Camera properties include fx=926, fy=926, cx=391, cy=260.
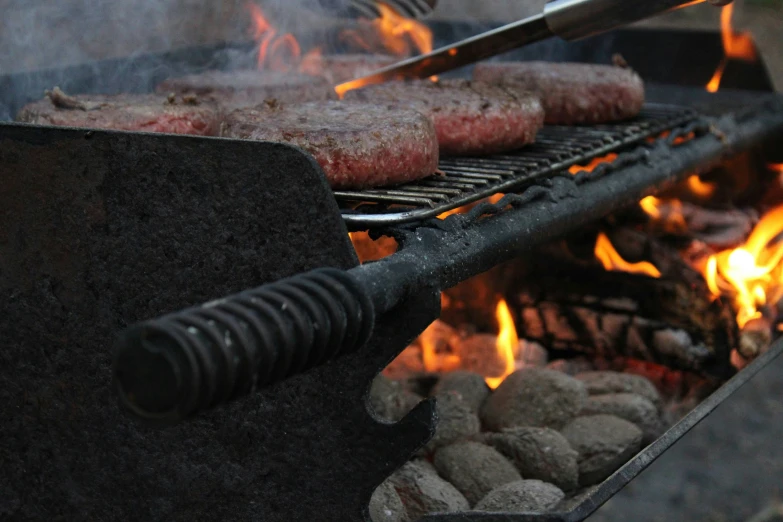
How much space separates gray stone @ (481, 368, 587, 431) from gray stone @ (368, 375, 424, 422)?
229mm

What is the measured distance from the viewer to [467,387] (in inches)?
111

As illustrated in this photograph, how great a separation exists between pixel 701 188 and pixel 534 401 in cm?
188

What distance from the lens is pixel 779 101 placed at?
3916 mm

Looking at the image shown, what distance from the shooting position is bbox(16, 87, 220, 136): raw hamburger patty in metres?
2.38

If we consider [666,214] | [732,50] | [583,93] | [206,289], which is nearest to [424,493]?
[206,289]

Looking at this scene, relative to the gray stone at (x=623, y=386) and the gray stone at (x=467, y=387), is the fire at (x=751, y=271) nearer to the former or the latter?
the gray stone at (x=623, y=386)

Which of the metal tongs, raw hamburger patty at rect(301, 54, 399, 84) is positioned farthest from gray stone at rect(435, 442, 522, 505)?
raw hamburger patty at rect(301, 54, 399, 84)

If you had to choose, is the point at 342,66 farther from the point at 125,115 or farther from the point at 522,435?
the point at 522,435

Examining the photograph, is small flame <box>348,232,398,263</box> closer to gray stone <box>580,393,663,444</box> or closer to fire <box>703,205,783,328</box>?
gray stone <box>580,393,663,444</box>

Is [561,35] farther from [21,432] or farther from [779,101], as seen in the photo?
[21,432]

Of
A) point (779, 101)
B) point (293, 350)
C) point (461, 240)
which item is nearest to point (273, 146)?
point (461, 240)

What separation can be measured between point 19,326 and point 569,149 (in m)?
1.63

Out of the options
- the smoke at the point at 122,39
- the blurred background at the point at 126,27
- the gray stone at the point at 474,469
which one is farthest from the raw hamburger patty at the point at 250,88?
the gray stone at the point at 474,469

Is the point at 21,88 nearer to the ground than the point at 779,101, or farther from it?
farther from it
